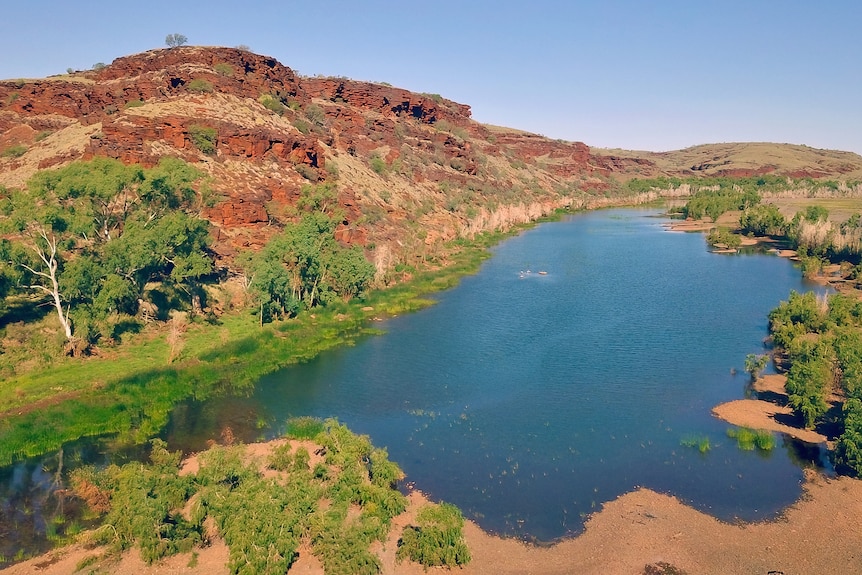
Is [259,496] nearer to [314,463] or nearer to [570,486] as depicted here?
[314,463]

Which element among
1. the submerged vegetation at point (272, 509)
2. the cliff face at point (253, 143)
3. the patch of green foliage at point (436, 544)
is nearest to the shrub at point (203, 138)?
the cliff face at point (253, 143)

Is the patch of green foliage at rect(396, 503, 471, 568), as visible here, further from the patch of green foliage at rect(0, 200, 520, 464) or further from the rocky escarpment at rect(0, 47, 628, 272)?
the rocky escarpment at rect(0, 47, 628, 272)

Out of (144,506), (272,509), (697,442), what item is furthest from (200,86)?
(697,442)

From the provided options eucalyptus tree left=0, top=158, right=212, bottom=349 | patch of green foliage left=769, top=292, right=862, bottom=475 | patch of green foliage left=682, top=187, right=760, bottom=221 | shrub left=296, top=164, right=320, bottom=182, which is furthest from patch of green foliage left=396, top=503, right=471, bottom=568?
patch of green foliage left=682, top=187, right=760, bottom=221

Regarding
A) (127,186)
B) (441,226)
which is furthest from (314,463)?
(441,226)

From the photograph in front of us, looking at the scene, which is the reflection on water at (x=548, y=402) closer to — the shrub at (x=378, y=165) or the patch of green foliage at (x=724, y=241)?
the patch of green foliage at (x=724, y=241)

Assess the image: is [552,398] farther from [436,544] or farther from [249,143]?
[249,143]
